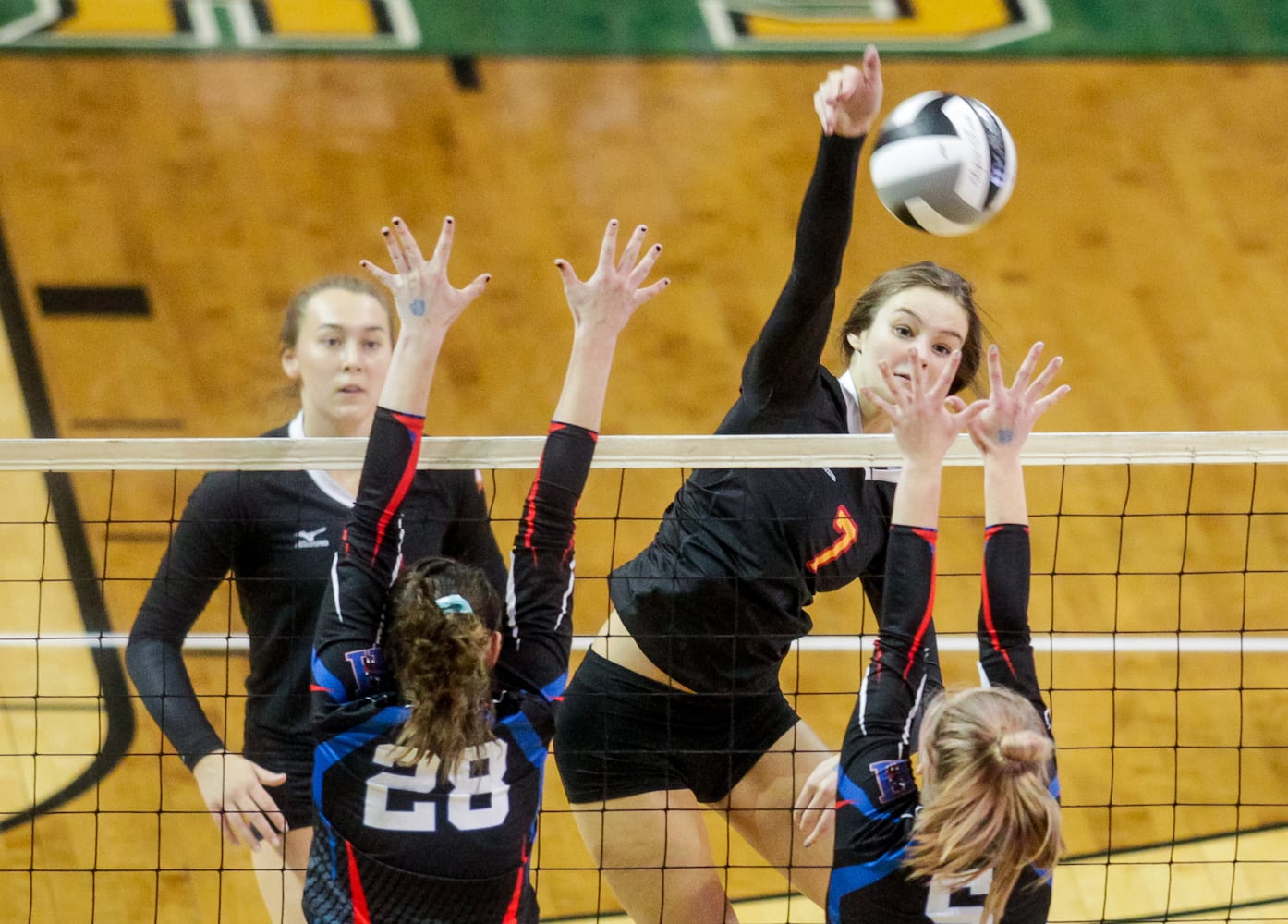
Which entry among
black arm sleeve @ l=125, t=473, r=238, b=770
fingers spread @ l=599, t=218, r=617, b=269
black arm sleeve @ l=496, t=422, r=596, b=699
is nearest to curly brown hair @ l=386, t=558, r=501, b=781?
black arm sleeve @ l=496, t=422, r=596, b=699

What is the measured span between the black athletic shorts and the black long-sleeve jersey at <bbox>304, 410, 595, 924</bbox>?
60 cm

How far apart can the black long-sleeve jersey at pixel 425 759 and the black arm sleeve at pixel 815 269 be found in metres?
0.52

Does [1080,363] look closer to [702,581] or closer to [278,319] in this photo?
[278,319]

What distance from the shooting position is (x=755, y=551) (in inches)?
141

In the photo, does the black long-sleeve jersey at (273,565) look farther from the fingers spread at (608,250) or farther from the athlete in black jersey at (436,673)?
the fingers spread at (608,250)

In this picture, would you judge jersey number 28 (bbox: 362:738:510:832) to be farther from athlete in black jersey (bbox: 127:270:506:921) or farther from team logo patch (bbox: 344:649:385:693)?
athlete in black jersey (bbox: 127:270:506:921)

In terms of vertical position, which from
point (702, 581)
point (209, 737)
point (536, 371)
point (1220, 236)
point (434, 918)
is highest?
point (1220, 236)

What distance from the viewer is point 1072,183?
8750 mm

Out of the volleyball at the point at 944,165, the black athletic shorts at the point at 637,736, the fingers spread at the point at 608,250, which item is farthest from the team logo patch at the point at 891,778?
the volleyball at the point at 944,165

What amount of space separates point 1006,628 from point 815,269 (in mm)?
848

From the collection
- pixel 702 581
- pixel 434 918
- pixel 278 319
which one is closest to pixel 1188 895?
pixel 702 581

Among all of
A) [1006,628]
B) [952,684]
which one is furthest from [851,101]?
[952,684]

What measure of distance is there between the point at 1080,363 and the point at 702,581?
457 centimetres

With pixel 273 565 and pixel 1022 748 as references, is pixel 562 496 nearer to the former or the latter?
pixel 1022 748
